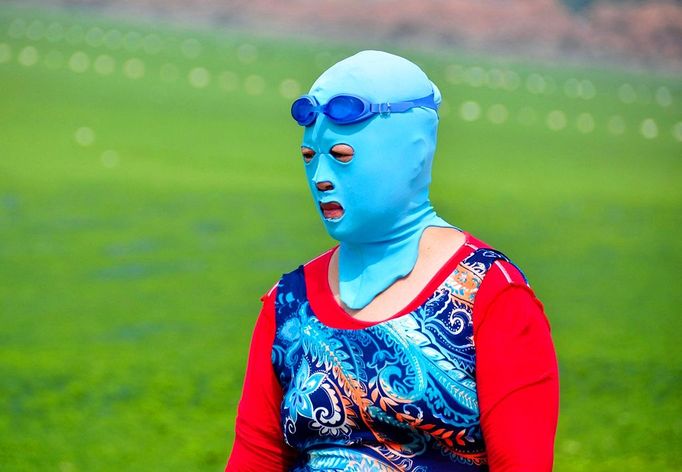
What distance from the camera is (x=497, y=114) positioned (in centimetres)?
2222

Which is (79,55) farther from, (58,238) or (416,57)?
(58,238)

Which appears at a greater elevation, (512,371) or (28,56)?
(28,56)

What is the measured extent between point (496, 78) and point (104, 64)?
8.25 metres

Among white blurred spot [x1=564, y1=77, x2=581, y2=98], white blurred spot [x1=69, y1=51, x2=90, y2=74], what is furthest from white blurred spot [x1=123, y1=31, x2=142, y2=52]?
white blurred spot [x1=564, y1=77, x2=581, y2=98]

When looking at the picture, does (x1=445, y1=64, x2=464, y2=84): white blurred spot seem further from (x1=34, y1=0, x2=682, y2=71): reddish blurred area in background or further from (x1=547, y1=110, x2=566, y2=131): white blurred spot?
(x1=34, y1=0, x2=682, y2=71): reddish blurred area in background

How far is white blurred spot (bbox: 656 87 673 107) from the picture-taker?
82.6 feet

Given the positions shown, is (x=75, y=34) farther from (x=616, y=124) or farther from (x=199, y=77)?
(x=616, y=124)

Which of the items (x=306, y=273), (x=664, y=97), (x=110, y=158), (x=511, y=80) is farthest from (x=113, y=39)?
(x=306, y=273)

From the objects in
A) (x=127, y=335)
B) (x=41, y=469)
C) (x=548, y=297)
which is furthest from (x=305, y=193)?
(x=41, y=469)

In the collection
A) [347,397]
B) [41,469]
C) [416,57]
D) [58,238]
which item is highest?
[416,57]

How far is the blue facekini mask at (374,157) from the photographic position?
303 centimetres

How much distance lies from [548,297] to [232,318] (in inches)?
103

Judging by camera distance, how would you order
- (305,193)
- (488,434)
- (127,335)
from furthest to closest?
(305,193), (127,335), (488,434)

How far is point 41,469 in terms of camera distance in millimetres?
Answer: 6398
